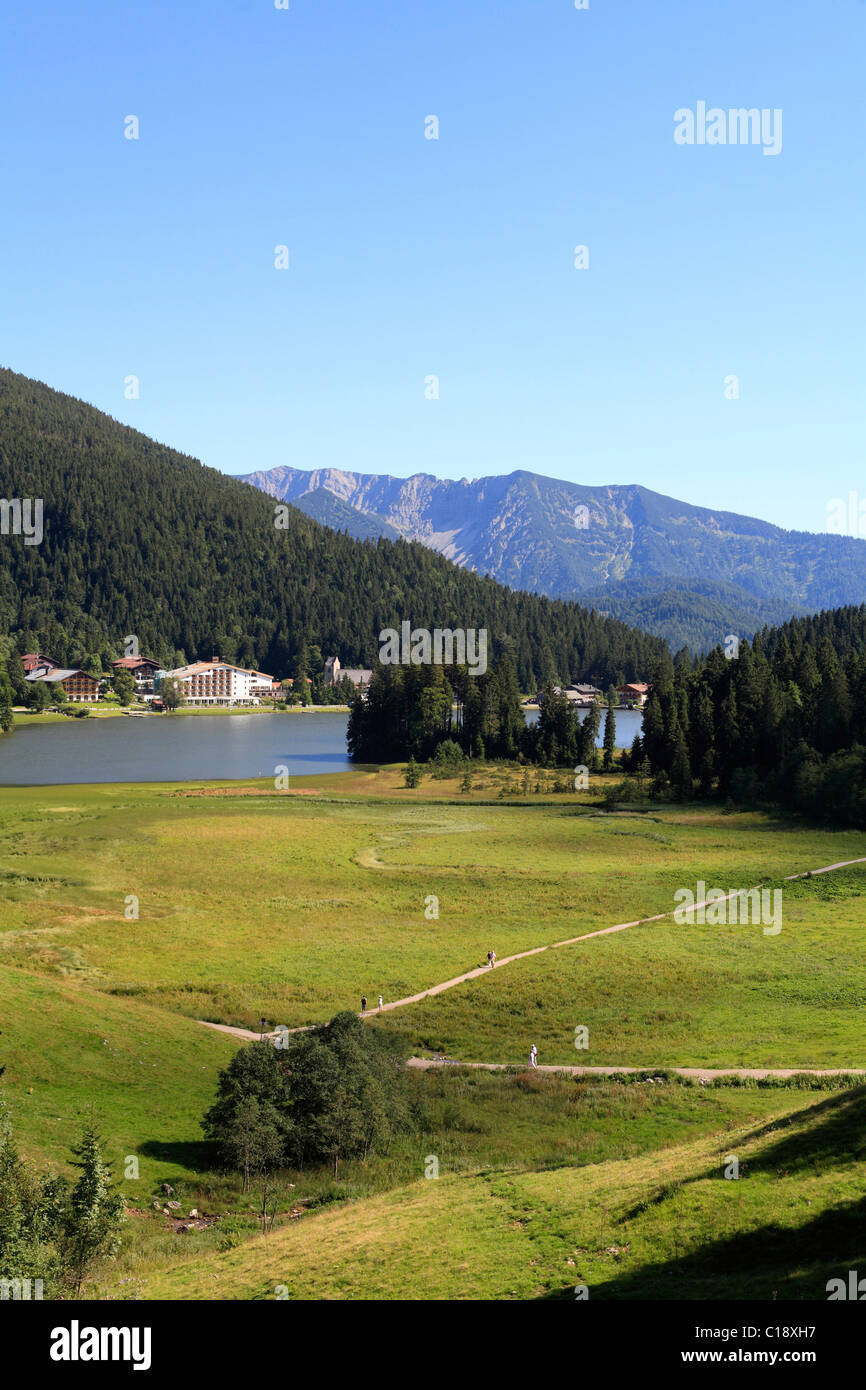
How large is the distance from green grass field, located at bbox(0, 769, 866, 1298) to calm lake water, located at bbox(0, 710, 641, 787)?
32479 millimetres

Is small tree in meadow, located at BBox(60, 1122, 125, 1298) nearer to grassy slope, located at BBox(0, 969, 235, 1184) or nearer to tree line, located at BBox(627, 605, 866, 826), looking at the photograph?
grassy slope, located at BBox(0, 969, 235, 1184)

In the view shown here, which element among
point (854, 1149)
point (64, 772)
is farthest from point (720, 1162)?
point (64, 772)

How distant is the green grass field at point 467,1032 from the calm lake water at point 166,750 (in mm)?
32479

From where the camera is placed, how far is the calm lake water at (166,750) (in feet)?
370

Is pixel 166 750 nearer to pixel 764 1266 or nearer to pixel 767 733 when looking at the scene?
pixel 767 733

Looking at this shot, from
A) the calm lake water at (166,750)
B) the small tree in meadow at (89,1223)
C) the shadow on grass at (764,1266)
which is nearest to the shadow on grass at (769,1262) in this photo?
the shadow on grass at (764,1266)

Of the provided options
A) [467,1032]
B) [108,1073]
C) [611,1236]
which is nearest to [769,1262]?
[611,1236]

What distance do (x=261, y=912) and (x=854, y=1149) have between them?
38.7m

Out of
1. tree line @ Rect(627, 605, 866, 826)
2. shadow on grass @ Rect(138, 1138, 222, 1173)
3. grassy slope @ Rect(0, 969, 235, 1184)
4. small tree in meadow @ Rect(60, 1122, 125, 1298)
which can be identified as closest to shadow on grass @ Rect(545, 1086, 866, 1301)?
small tree in meadow @ Rect(60, 1122, 125, 1298)

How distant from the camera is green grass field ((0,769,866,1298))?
1841 cm

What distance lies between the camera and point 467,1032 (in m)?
36.3

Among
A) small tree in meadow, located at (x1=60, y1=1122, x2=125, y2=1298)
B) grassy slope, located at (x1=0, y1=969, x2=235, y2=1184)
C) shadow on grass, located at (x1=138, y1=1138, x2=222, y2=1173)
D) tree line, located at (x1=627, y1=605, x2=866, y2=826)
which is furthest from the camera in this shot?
tree line, located at (x1=627, y1=605, x2=866, y2=826)

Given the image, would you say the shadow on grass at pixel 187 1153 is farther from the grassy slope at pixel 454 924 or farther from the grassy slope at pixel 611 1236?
the grassy slope at pixel 454 924
